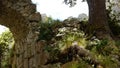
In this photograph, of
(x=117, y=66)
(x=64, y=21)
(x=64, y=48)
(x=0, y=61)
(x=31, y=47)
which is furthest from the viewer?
(x=0, y=61)

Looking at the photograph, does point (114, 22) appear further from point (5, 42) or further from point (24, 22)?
point (5, 42)

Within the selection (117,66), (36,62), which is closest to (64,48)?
(36,62)

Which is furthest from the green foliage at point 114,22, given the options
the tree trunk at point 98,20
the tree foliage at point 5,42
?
the tree foliage at point 5,42

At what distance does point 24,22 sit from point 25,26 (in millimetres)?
135

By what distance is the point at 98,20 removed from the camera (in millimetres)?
10883

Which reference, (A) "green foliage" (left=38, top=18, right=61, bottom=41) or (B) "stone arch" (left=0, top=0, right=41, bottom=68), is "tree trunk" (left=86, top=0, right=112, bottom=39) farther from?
(B) "stone arch" (left=0, top=0, right=41, bottom=68)

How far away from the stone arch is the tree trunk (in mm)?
1784

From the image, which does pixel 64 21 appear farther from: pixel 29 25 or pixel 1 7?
pixel 1 7

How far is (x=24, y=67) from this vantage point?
33.9 ft

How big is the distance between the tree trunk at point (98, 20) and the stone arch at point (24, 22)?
1.78 m

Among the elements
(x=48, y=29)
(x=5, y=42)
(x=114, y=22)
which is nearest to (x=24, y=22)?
(x=48, y=29)

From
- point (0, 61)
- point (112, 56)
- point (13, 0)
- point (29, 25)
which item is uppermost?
point (13, 0)

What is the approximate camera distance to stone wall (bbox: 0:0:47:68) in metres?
9.90

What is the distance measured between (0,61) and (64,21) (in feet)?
12.6
